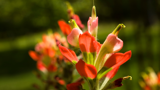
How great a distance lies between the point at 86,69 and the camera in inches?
15.9

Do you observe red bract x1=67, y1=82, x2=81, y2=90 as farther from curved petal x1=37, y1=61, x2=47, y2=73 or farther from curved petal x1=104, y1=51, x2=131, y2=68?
curved petal x1=37, y1=61, x2=47, y2=73

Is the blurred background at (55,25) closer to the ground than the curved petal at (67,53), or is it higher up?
higher up

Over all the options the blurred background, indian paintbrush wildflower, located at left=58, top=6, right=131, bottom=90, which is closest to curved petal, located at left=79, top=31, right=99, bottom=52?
indian paintbrush wildflower, located at left=58, top=6, right=131, bottom=90

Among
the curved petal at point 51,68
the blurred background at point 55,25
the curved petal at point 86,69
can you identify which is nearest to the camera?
the curved petal at point 86,69

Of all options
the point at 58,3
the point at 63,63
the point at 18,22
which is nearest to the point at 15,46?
the point at 18,22

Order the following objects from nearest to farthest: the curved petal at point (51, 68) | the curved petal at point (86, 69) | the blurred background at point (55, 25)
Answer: the curved petal at point (86, 69)
the curved petal at point (51, 68)
the blurred background at point (55, 25)

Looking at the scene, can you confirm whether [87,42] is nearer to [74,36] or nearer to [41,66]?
[74,36]

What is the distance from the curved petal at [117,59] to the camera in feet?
1.34

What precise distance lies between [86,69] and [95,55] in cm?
5

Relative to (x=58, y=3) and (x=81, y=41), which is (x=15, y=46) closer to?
(x=58, y=3)

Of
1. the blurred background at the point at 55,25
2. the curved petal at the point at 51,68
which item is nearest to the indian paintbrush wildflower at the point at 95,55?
the curved petal at the point at 51,68

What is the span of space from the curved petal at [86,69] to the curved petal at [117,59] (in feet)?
0.12

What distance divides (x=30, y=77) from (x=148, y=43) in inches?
143

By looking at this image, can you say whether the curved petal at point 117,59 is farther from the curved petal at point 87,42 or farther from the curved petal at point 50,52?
the curved petal at point 50,52
